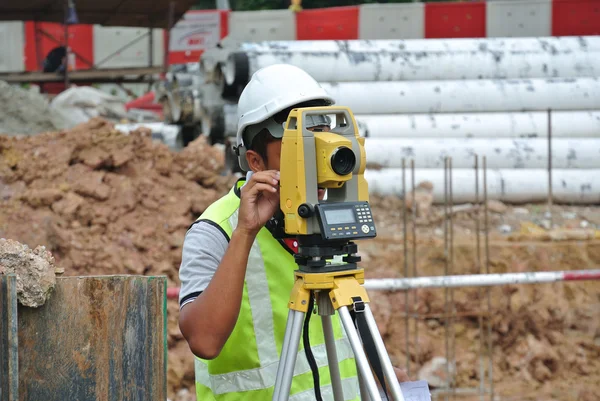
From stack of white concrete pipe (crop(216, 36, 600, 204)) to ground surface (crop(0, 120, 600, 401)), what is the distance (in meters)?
0.61

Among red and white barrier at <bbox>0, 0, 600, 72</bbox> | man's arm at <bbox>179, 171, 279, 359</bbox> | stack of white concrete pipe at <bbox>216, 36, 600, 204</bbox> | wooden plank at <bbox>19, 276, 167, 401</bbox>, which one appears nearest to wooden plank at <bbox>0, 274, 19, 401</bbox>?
wooden plank at <bbox>19, 276, 167, 401</bbox>

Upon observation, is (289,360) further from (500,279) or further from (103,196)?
(103,196)

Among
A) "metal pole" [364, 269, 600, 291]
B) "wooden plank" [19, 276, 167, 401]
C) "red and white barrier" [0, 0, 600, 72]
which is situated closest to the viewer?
"wooden plank" [19, 276, 167, 401]

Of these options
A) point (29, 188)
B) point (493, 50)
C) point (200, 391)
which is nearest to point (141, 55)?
point (493, 50)

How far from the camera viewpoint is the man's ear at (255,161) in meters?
2.30

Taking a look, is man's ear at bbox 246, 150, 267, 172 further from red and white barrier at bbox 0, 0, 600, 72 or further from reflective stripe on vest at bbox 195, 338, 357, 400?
red and white barrier at bbox 0, 0, 600, 72

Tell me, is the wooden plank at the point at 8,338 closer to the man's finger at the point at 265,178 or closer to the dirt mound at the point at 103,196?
the man's finger at the point at 265,178

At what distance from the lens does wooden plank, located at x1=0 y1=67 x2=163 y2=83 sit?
13.1 meters

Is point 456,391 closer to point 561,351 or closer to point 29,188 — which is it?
point 561,351

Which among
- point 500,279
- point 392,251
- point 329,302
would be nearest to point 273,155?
point 329,302

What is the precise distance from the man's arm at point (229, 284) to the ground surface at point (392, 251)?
438 centimetres

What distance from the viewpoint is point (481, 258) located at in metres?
7.29

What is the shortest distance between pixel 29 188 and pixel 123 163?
0.81m

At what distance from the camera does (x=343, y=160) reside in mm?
2033
